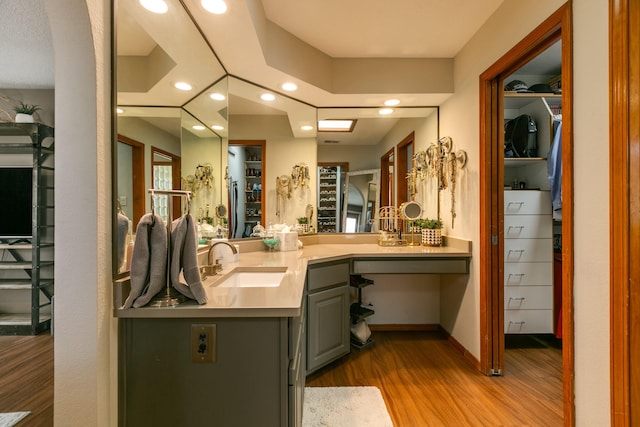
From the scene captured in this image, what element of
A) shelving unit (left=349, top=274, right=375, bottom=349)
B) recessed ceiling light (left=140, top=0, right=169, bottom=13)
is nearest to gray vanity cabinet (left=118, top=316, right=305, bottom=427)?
recessed ceiling light (left=140, top=0, right=169, bottom=13)

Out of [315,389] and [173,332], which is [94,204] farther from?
[315,389]

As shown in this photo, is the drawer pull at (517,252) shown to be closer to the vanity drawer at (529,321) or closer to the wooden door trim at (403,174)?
the vanity drawer at (529,321)

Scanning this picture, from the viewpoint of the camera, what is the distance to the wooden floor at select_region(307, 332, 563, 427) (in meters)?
1.70

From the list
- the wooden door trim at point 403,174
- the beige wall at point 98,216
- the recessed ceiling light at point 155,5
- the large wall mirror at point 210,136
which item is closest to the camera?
the beige wall at point 98,216

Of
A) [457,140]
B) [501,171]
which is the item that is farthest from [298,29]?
[501,171]

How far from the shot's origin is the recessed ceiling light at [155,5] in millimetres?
1252

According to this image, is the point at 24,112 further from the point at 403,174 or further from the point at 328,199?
the point at 403,174

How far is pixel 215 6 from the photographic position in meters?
1.47

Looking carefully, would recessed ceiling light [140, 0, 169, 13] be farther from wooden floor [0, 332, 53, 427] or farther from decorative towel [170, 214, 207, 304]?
wooden floor [0, 332, 53, 427]

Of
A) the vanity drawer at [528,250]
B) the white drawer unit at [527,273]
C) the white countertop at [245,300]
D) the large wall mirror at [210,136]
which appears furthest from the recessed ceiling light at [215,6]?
the vanity drawer at [528,250]

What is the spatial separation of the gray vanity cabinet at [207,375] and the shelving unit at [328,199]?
1.88 m

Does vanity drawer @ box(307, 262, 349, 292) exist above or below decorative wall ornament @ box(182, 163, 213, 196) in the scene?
below

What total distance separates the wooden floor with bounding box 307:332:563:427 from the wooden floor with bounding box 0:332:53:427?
1.63 m

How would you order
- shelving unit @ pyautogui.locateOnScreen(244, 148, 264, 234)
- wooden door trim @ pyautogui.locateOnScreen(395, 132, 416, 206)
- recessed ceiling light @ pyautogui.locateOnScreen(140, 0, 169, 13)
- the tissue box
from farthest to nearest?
wooden door trim @ pyautogui.locateOnScreen(395, 132, 416, 206) → shelving unit @ pyautogui.locateOnScreen(244, 148, 264, 234) → the tissue box → recessed ceiling light @ pyautogui.locateOnScreen(140, 0, 169, 13)
